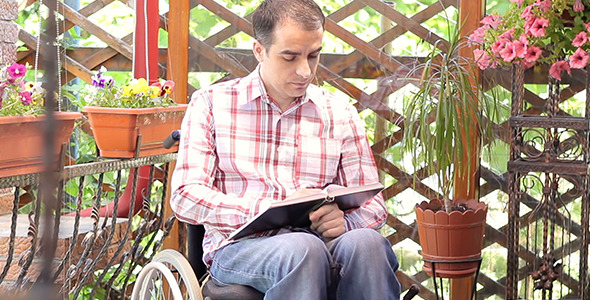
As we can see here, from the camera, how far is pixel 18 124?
1595 mm

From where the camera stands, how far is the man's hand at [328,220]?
→ 1616 millimetres

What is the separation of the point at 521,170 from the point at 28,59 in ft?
5.08

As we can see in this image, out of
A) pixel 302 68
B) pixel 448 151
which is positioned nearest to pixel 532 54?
pixel 448 151

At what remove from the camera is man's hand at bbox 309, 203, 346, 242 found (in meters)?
1.62

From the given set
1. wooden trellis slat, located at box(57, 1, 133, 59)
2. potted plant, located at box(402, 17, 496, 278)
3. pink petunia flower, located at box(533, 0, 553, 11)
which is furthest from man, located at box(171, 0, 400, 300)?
wooden trellis slat, located at box(57, 1, 133, 59)

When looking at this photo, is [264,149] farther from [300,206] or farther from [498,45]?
[498,45]

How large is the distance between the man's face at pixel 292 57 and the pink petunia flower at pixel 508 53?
26.3 inches

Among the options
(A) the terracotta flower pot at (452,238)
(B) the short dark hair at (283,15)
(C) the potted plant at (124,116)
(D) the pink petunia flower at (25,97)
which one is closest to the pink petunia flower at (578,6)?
(A) the terracotta flower pot at (452,238)

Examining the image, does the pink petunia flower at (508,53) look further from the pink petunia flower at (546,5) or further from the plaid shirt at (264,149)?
the plaid shirt at (264,149)

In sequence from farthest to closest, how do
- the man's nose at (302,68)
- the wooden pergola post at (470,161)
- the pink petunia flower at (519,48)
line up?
the wooden pergola post at (470,161) → the pink petunia flower at (519,48) → the man's nose at (302,68)

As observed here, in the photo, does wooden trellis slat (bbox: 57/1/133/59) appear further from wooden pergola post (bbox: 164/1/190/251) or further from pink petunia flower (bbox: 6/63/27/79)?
pink petunia flower (bbox: 6/63/27/79)

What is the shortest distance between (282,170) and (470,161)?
0.94 m

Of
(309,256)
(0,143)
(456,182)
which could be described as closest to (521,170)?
(456,182)

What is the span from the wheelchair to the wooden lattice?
1001 mm
